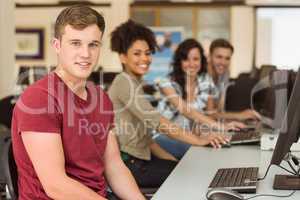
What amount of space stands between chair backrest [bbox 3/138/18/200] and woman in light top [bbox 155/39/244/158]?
5.18ft

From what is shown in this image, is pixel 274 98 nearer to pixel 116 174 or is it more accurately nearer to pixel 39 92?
pixel 116 174

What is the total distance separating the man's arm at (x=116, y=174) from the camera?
2.09 metres

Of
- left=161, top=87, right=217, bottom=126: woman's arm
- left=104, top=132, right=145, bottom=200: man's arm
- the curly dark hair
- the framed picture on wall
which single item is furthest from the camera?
the framed picture on wall

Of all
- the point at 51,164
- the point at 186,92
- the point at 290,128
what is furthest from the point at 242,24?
the point at 51,164

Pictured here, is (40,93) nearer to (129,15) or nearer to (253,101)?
(253,101)

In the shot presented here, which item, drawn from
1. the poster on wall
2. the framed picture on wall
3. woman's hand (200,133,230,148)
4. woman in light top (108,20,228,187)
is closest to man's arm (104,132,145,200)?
woman in light top (108,20,228,187)

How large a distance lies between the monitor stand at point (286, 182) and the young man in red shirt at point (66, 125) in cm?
65

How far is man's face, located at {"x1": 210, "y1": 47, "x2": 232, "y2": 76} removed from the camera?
4.30 m

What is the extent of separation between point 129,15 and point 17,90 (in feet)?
16.0

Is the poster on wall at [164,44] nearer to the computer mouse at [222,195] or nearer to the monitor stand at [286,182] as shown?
the monitor stand at [286,182]

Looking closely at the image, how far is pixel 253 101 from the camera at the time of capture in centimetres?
400

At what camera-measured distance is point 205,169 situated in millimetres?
2225

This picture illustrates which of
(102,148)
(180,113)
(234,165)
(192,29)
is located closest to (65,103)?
(102,148)

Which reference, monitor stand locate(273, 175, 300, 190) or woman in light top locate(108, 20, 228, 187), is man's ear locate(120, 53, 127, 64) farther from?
monitor stand locate(273, 175, 300, 190)
